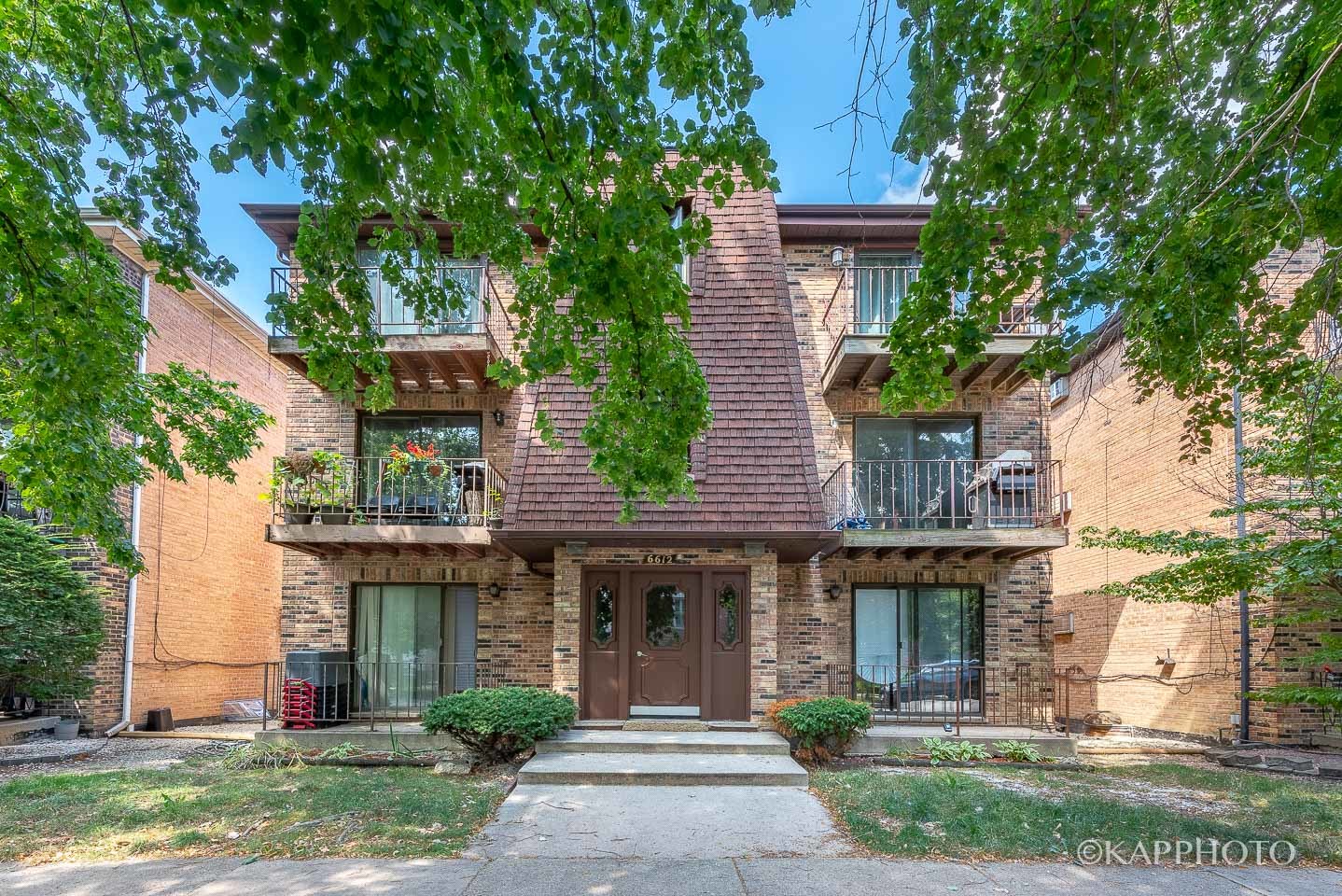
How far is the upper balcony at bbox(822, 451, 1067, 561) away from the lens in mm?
10094

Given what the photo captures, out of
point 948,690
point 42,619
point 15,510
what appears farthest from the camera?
point 15,510

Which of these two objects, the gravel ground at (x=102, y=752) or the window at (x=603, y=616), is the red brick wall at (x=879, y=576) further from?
the gravel ground at (x=102, y=752)

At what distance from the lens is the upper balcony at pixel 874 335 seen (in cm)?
1047

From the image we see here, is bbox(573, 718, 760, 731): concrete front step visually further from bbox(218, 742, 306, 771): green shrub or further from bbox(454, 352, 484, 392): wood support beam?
bbox(454, 352, 484, 392): wood support beam

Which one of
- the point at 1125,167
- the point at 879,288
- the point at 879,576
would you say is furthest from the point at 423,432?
the point at 1125,167

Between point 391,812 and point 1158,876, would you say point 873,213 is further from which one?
point 391,812

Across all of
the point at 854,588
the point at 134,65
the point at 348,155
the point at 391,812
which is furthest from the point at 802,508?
the point at 134,65

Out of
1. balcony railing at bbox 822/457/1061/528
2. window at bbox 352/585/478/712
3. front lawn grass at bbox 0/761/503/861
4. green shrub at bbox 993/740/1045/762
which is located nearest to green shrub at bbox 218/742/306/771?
front lawn grass at bbox 0/761/503/861

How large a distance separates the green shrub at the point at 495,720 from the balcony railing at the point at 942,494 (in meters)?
4.55

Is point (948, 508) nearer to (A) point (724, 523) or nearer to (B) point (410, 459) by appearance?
(A) point (724, 523)

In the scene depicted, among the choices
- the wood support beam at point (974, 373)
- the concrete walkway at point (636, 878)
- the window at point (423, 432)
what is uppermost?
the wood support beam at point (974, 373)

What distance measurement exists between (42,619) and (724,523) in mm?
8668

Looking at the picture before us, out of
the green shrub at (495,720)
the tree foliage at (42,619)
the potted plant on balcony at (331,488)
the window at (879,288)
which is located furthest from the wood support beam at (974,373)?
the tree foliage at (42,619)

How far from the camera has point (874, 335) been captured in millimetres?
10672
